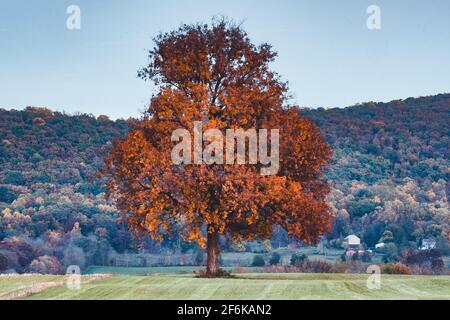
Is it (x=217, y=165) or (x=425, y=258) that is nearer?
(x=217, y=165)

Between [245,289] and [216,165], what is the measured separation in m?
9.29

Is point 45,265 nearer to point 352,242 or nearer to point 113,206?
point 113,206

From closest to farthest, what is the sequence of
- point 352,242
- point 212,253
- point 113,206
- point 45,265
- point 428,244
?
point 212,253 → point 45,265 → point 352,242 → point 428,244 → point 113,206

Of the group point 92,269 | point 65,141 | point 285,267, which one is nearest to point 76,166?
point 65,141

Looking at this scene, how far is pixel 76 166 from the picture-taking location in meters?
86.8

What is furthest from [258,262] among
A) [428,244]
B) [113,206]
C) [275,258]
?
[113,206]

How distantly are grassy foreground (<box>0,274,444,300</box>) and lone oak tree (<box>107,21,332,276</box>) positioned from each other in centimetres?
455

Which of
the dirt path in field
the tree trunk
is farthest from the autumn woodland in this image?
the dirt path in field

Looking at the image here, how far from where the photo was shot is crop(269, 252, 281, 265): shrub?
62266 millimetres

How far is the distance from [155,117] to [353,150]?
182 feet

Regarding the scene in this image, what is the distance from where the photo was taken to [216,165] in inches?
1606

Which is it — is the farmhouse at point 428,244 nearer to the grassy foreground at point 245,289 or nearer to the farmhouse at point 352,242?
the farmhouse at point 352,242

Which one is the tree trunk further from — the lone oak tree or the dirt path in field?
the dirt path in field
